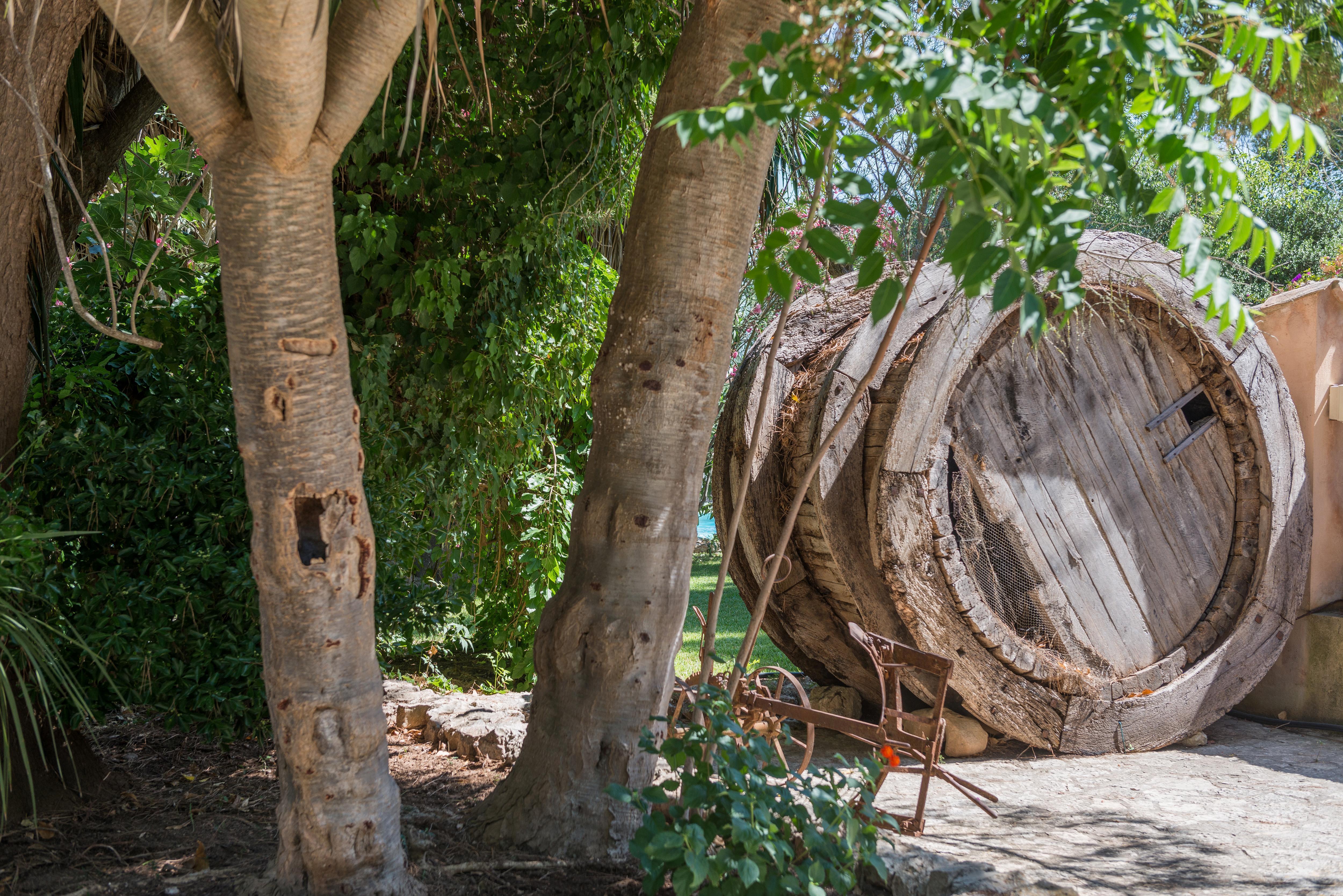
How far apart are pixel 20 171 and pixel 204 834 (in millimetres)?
2167

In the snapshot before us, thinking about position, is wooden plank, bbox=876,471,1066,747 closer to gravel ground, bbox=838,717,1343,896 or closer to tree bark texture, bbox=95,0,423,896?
gravel ground, bbox=838,717,1343,896

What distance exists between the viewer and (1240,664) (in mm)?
5094

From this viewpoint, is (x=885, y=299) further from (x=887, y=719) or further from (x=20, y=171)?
(x=20, y=171)

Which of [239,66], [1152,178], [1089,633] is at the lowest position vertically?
[1089,633]

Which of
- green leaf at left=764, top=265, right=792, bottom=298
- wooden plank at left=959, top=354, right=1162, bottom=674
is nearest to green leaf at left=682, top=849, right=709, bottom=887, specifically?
green leaf at left=764, top=265, right=792, bottom=298

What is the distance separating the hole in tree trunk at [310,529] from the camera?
220 centimetres

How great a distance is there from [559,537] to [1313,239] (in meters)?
11.1

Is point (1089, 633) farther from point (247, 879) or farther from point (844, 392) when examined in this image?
point (247, 879)

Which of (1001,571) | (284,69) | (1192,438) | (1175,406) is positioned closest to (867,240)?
(284,69)

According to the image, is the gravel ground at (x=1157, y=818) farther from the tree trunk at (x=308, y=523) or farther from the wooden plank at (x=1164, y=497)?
the tree trunk at (x=308, y=523)

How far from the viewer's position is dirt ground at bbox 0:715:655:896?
2537mm

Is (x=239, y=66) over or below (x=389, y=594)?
over

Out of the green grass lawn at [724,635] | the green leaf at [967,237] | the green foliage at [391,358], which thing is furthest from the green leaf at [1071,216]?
the green grass lawn at [724,635]

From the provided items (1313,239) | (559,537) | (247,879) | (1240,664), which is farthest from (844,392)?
(1313,239)
